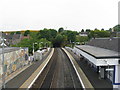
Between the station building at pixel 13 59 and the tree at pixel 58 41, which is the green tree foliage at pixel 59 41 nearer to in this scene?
the tree at pixel 58 41

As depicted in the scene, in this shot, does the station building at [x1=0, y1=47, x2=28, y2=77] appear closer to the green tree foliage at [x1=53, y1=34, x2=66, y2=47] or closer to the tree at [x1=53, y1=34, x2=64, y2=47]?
the tree at [x1=53, y1=34, x2=64, y2=47]

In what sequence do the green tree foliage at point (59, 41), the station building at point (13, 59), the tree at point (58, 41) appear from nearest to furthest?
1. the station building at point (13, 59)
2. the tree at point (58, 41)
3. the green tree foliage at point (59, 41)

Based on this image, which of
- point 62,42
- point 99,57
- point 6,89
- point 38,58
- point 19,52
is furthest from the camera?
point 62,42

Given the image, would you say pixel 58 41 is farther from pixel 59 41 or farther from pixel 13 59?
pixel 13 59

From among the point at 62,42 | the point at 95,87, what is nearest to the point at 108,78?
the point at 95,87

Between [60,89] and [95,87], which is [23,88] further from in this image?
[95,87]

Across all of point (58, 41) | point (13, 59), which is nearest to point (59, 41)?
point (58, 41)

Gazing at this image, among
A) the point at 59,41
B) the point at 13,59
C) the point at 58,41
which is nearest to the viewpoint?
the point at 13,59

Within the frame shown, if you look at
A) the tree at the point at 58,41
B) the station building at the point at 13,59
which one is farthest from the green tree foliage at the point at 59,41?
the station building at the point at 13,59

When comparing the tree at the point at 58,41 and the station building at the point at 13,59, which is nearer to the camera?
the station building at the point at 13,59

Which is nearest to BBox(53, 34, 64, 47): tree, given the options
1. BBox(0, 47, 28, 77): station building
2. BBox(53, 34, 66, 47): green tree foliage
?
BBox(53, 34, 66, 47): green tree foliage

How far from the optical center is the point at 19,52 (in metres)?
31.3

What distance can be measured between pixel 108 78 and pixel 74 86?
5.44 meters

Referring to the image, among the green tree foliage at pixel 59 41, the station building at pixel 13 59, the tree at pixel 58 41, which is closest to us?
the station building at pixel 13 59
